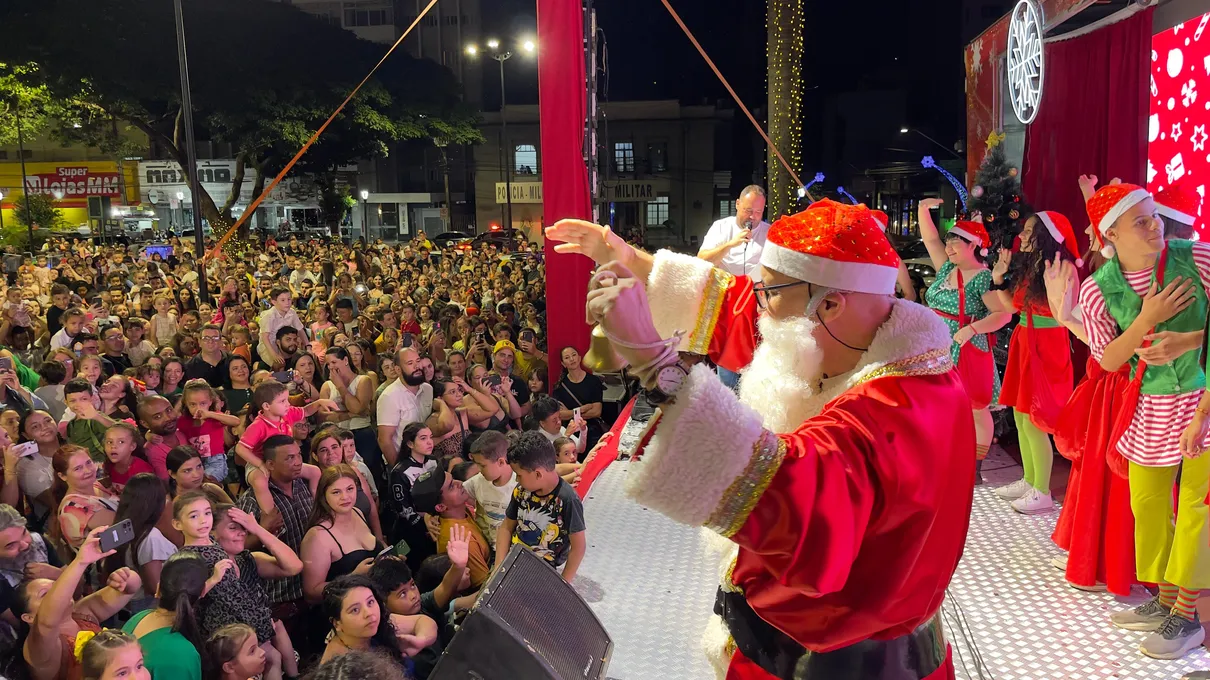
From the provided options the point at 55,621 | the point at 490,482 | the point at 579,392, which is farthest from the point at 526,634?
the point at 579,392

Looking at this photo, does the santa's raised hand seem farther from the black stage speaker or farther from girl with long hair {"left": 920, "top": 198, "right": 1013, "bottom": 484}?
girl with long hair {"left": 920, "top": 198, "right": 1013, "bottom": 484}

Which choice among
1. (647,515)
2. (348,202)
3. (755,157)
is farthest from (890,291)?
(755,157)

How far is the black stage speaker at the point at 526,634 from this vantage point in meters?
1.97

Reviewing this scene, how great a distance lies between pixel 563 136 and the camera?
20.6 feet

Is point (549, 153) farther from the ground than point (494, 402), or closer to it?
farther from the ground

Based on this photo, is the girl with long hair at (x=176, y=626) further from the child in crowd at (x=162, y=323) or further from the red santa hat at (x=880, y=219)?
the child in crowd at (x=162, y=323)

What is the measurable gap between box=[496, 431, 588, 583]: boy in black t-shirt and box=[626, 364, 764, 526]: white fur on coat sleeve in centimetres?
235

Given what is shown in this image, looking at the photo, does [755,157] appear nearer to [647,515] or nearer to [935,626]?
[647,515]

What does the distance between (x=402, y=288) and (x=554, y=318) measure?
5421mm

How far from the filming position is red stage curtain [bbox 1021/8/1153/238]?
526cm

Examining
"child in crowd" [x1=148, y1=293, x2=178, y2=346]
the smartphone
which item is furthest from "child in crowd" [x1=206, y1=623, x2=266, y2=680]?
"child in crowd" [x1=148, y1=293, x2=178, y2=346]

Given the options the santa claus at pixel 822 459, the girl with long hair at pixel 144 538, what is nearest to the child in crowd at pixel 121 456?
the girl with long hair at pixel 144 538

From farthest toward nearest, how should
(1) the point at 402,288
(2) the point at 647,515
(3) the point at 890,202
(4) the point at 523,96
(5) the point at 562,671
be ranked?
(4) the point at 523,96 → (3) the point at 890,202 → (1) the point at 402,288 → (2) the point at 647,515 → (5) the point at 562,671

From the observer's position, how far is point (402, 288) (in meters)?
11.6
